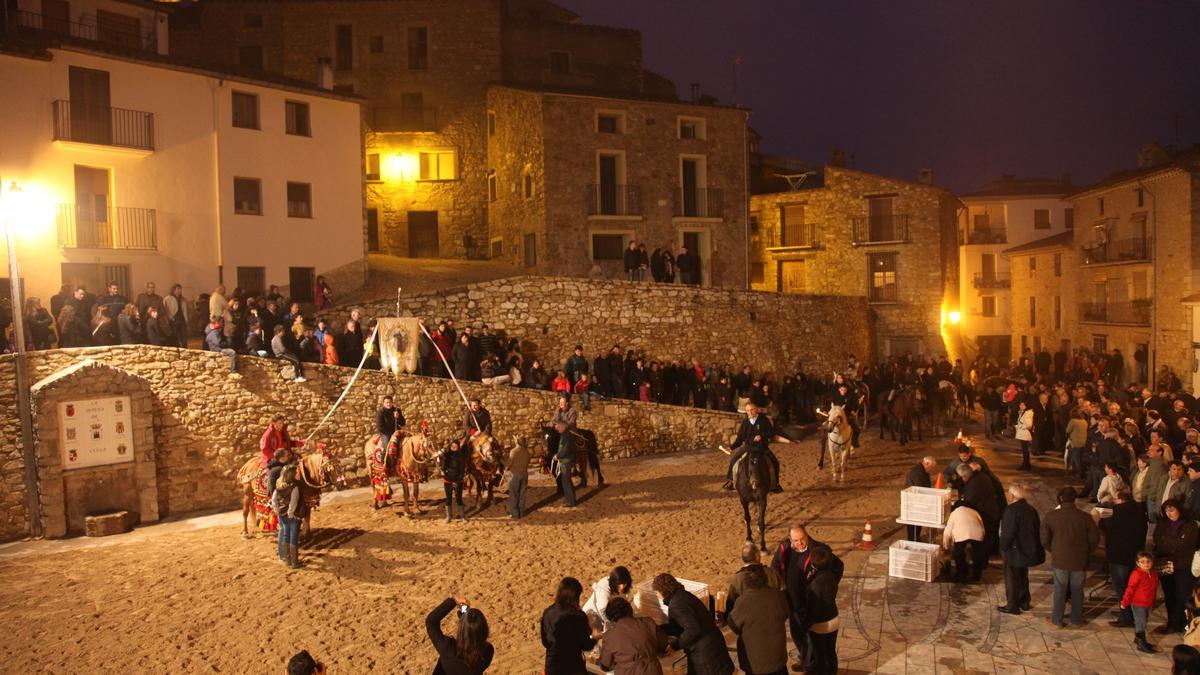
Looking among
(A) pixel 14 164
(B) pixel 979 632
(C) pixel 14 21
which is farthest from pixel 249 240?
(B) pixel 979 632

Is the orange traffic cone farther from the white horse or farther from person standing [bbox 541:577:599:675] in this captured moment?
person standing [bbox 541:577:599:675]

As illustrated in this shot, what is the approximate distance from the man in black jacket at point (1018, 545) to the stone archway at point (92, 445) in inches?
556

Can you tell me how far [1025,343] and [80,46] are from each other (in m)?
38.8

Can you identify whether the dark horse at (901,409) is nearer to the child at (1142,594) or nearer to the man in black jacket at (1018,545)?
the man in black jacket at (1018,545)

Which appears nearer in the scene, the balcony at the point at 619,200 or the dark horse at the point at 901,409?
the dark horse at the point at 901,409

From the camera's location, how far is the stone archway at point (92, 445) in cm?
1473

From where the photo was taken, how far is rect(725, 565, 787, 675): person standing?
7102mm

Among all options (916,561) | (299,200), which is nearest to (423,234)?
(299,200)

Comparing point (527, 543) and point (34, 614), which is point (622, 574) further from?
point (34, 614)

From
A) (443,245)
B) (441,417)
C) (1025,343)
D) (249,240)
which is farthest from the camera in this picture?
(1025,343)

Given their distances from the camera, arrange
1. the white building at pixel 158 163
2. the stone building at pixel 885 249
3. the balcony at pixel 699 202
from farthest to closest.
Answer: the stone building at pixel 885 249, the balcony at pixel 699 202, the white building at pixel 158 163

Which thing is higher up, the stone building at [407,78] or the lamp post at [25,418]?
the stone building at [407,78]

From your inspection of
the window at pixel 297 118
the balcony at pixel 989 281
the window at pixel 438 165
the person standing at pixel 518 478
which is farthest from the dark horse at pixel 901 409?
the balcony at pixel 989 281

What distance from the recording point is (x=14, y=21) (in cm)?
2027
